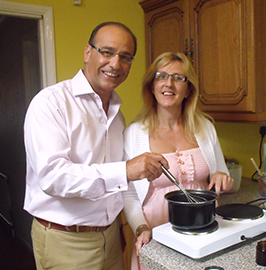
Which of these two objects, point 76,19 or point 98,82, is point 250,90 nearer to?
point 98,82

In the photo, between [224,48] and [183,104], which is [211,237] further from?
[224,48]

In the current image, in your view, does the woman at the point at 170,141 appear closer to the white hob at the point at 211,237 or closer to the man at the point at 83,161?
the man at the point at 83,161

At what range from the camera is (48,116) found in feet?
3.81

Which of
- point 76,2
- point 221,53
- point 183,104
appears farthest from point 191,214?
point 76,2

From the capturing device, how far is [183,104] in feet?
5.51

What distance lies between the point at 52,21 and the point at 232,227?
174 cm

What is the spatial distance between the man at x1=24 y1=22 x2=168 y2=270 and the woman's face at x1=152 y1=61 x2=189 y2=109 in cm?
24

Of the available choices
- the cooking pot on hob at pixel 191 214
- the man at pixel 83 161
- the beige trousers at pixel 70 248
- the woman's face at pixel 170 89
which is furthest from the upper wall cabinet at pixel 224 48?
the beige trousers at pixel 70 248

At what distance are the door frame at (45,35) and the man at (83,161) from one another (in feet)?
2.94

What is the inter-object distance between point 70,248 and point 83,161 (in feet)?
1.12

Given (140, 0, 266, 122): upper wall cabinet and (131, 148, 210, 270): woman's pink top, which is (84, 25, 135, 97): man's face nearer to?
(131, 148, 210, 270): woman's pink top

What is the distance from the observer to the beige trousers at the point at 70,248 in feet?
4.19

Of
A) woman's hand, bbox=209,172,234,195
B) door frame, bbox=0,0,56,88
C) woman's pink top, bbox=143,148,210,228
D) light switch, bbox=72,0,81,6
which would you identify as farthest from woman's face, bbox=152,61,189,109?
light switch, bbox=72,0,81,6

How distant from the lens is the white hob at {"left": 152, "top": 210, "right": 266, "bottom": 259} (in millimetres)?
998
